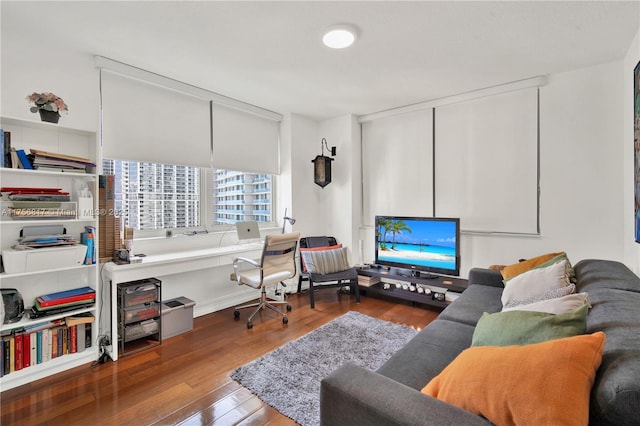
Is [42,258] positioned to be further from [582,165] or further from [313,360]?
[582,165]

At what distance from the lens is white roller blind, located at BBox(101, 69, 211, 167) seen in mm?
2797

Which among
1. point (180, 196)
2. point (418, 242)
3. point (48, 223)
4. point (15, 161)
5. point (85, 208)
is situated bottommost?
point (418, 242)

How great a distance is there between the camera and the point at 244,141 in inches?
154

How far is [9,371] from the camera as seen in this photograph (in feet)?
6.72

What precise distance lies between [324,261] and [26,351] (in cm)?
268

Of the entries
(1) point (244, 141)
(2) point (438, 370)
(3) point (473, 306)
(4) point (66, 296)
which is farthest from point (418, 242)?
(4) point (66, 296)

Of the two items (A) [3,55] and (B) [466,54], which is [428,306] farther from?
(A) [3,55]

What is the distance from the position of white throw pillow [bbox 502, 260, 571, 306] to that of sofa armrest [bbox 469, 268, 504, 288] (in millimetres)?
696

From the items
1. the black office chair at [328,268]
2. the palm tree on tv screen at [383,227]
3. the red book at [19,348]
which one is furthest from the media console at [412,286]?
the red book at [19,348]

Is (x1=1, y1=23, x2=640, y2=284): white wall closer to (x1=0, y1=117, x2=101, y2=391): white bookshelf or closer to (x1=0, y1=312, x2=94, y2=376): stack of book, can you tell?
(x1=0, y1=117, x2=101, y2=391): white bookshelf

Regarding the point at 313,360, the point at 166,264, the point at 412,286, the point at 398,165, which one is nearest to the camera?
the point at 313,360

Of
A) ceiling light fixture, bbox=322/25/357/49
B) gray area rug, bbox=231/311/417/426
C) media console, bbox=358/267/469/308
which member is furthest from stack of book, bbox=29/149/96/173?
media console, bbox=358/267/469/308

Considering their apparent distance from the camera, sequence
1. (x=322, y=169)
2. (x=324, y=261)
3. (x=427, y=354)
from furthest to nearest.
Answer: (x=322, y=169) < (x=324, y=261) < (x=427, y=354)

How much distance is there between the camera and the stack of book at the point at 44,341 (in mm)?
2055
